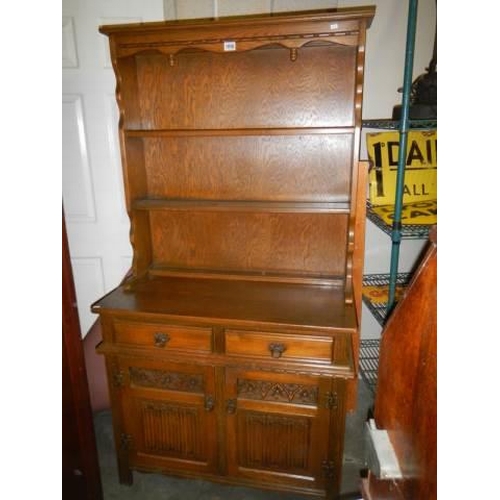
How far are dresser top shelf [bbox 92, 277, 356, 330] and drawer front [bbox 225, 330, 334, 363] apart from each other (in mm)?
60

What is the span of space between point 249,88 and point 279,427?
147 cm

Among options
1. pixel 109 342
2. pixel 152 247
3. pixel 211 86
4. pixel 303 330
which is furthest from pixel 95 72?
pixel 303 330

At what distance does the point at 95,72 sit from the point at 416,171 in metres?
1.65

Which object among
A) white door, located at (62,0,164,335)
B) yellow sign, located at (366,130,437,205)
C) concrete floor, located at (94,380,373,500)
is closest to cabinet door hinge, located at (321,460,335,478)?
concrete floor, located at (94,380,373,500)

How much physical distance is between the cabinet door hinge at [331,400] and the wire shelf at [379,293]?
53 centimetres

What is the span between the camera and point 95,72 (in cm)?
186

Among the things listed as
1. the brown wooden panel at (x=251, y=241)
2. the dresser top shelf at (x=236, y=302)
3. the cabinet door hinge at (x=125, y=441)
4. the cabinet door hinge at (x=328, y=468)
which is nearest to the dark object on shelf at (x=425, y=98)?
the brown wooden panel at (x=251, y=241)

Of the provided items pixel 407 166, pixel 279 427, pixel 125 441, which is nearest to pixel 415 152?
pixel 407 166

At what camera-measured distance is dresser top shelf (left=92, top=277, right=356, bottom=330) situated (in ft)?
4.73

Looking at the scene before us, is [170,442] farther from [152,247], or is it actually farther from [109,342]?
[152,247]

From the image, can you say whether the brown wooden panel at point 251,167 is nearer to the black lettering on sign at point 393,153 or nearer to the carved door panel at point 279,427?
the black lettering on sign at point 393,153

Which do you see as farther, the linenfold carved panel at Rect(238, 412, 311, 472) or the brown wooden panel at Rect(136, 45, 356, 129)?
the brown wooden panel at Rect(136, 45, 356, 129)

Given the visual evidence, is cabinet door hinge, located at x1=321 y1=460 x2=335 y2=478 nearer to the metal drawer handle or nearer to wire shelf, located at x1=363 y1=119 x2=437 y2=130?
the metal drawer handle

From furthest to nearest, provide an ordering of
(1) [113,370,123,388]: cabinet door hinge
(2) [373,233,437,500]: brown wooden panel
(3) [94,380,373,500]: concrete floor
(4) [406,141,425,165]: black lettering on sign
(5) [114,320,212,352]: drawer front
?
(4) [406,141,425,165]: black lettering on sign, (3) [94,380,373,500]: concrete floor, (1) [113,370,123,388]: cabinet door hinge, (5) [114,320,212,352]: drawer front, (2) [373,233,437,500]: brown wooden panel
